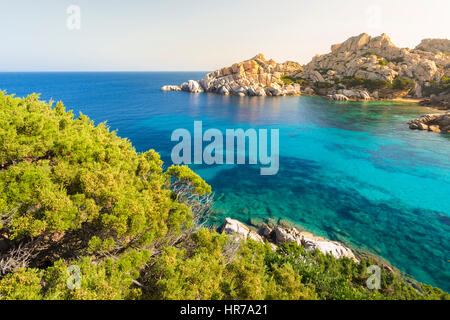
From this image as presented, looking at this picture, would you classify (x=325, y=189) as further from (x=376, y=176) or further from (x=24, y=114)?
(x=24, y=114)

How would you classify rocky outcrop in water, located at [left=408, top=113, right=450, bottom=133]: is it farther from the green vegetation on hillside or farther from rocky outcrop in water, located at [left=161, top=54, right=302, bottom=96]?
rocky outcrop in water, located at [left=161, top=54, right=302, bottom=96]

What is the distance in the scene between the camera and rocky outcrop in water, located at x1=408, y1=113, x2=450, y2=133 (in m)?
46.6

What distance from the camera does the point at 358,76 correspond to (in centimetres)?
9794

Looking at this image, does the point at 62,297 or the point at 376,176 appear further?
the point at 376,176

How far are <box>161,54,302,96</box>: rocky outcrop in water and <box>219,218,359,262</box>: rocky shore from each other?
8951 centimetres

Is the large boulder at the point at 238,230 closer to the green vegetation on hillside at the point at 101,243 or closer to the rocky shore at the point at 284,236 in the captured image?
the rocky shore at the point at 284,236

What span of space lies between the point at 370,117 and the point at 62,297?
71178 millimetres

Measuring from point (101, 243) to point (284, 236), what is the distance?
1284 cm

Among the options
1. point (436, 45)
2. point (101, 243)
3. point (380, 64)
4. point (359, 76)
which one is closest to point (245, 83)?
point (359, 76)

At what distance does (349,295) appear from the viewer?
28.2 feet

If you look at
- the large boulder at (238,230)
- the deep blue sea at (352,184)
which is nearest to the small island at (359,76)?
the deep blue sea at (352,184)

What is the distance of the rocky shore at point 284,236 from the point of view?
15273 millimetres

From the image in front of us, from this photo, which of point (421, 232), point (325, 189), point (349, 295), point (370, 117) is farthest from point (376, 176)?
point (370, 117)

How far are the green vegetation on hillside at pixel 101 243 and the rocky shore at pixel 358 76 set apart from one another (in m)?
90.6
